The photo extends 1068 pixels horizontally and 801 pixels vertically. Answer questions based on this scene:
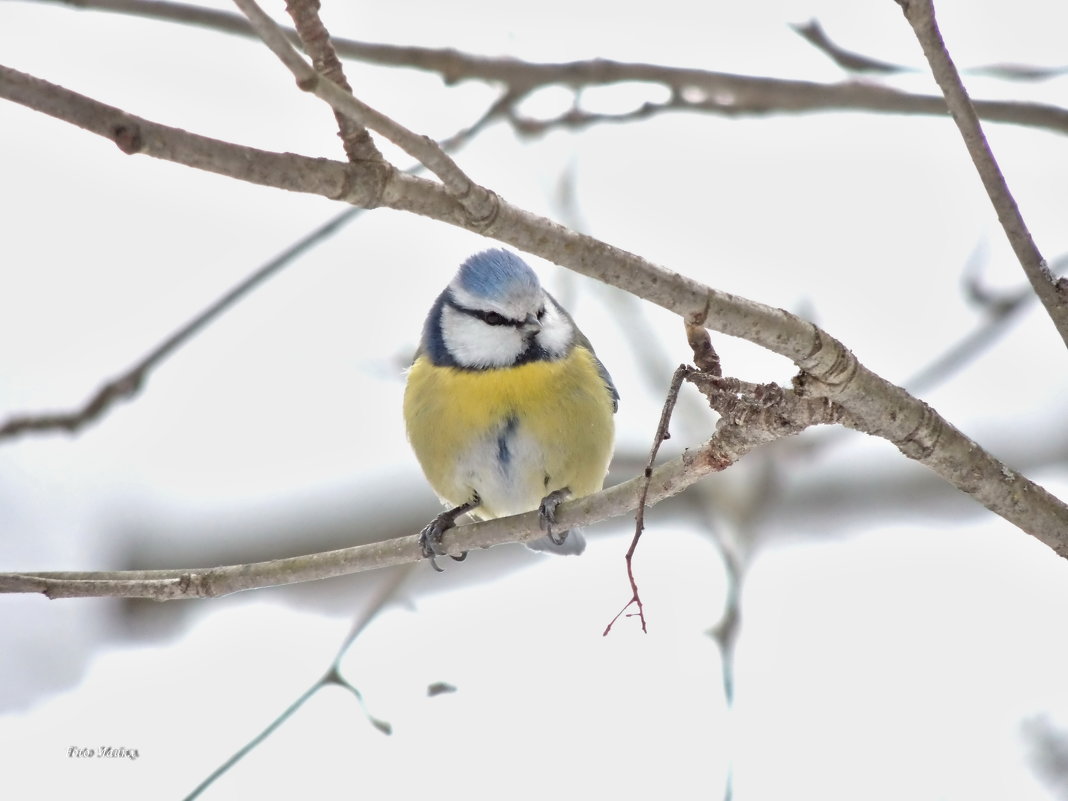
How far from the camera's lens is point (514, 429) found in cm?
339

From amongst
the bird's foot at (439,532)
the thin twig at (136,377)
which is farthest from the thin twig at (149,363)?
the bird's foot at (439,532)

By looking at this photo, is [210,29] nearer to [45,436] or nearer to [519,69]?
[519,69]

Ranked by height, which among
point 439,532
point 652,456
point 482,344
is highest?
point 482,344

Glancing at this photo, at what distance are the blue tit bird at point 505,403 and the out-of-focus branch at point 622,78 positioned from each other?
2.17 ft

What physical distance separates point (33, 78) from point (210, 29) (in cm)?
163

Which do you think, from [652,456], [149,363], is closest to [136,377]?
[149,363]

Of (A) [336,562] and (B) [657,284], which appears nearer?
(B) [657,284]

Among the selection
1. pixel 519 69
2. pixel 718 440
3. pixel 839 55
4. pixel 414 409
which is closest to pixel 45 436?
pixel 414 409

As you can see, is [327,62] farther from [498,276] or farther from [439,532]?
[498,276]

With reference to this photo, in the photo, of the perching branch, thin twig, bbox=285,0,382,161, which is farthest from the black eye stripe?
thin twig, bbox=285,0,382,161

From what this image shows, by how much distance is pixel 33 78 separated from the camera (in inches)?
50.1

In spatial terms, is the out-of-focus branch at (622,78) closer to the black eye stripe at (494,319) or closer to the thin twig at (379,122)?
the black eye stripe at (494,319)

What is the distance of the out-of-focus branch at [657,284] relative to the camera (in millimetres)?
1294

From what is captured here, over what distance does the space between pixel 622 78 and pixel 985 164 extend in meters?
1.35
